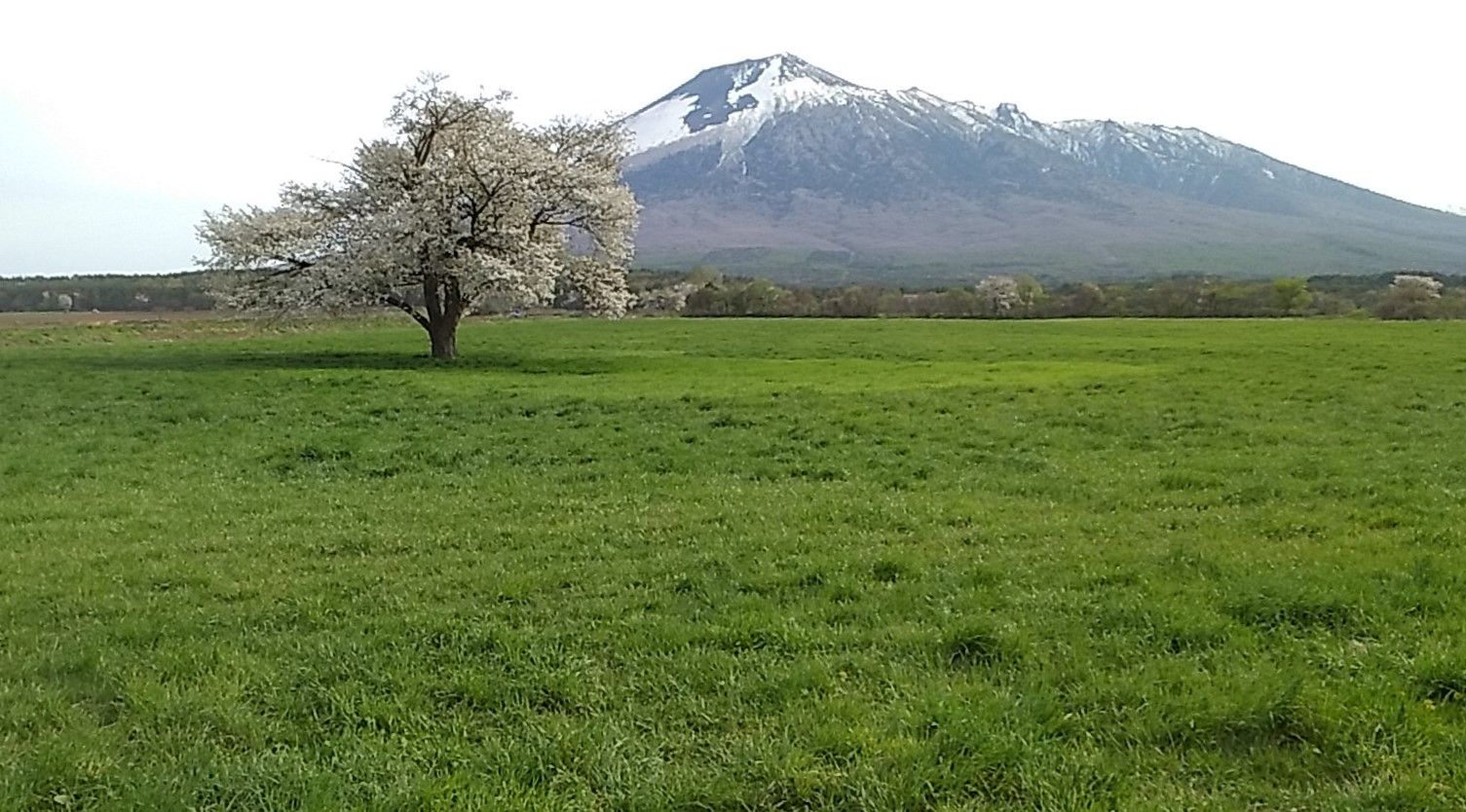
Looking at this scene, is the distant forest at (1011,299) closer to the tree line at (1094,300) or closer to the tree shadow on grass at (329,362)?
the tree line at (1094,300)

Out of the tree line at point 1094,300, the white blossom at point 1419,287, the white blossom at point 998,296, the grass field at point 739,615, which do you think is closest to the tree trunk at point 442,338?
the grass field at point 739,615

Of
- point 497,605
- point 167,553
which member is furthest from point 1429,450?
point 167,553

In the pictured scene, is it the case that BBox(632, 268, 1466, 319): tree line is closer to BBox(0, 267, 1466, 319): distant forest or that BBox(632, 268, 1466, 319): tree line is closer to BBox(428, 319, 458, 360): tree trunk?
BBox(0, 267, 1466, 319): distant forest

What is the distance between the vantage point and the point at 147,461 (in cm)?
1750

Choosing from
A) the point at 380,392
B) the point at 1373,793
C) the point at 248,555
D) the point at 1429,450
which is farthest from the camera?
the point at 380,392

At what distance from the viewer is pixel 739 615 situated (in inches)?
330

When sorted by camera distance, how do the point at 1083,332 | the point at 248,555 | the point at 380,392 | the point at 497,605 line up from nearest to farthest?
1. the point at 497,605
2. the point at 248,555
3. the point at 380,392
4. the point at 1083,332

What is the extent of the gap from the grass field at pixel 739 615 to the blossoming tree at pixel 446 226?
17.1m

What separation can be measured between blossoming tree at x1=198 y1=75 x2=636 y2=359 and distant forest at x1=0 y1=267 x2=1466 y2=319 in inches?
1446

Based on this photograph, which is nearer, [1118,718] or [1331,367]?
[1118,718]

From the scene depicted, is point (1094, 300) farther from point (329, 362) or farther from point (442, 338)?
point (329, 362)

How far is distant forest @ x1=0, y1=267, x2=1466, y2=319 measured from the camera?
81.1 meters

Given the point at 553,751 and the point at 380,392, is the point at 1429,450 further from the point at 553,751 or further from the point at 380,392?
the point at 380,392

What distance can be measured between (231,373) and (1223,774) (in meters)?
33.4
